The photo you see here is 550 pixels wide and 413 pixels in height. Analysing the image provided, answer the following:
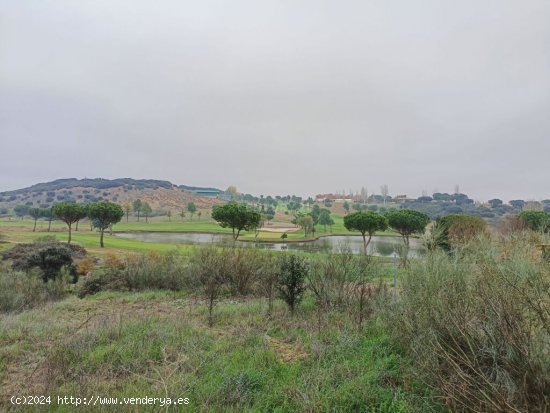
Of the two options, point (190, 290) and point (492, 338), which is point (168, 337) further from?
point (190, 290)

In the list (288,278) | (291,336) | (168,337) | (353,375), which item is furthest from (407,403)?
(288,278)

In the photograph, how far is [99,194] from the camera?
14038cm

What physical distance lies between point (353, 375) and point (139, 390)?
2.65 meters

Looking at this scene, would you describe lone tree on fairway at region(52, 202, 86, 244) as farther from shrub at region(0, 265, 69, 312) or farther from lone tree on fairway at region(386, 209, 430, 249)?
lone tree on fairway at region(386, 209, 430, 249)

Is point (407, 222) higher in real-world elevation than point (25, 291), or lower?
higher

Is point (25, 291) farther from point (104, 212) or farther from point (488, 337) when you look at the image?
point (104, 212)

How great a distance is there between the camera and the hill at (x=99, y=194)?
13062cm

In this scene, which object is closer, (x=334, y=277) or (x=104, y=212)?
(x=334, y=277)

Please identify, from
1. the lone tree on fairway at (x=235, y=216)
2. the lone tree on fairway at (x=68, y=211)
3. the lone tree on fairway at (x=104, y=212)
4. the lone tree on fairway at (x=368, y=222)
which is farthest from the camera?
the lone tree on fairway at (x=68, y=211)

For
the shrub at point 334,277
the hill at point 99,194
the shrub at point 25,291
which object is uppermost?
the hill at point 99,194

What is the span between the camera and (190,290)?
468 inches

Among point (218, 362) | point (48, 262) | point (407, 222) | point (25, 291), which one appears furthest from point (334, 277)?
point (407, 222)

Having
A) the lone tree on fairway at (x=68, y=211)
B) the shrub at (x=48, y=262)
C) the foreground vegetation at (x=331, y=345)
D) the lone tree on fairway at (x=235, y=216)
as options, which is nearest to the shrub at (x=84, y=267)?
the shrub at (x=48, y=262)

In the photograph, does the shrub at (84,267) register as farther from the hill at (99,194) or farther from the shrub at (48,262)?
the hill at (99,194)
